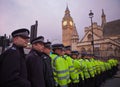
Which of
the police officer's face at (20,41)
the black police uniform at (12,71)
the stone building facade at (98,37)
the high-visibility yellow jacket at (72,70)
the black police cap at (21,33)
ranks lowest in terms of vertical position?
the high-visibility yellow jacket at (72,70)

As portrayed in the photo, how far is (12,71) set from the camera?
2.58 m

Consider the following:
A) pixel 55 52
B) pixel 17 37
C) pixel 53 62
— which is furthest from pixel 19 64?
pixel 55 52

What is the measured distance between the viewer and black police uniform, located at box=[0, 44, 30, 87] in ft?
8.32

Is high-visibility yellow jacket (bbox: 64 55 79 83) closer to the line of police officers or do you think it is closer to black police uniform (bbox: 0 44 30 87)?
the line of police officers

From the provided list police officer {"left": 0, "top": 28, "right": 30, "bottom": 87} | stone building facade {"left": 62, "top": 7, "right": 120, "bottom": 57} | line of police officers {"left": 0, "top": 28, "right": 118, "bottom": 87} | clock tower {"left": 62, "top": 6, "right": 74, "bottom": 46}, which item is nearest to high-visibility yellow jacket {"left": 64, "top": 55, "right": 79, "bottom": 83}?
line of police officers {"left": 0, "top": 28, "right": 118, "bottom": 87}

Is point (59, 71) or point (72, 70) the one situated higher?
point (59, 71)

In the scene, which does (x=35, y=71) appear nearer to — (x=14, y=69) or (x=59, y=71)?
(x=14, y=69)

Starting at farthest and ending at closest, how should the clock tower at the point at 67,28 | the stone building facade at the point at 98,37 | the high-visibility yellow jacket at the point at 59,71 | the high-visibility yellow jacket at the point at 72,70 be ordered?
the clock tower at the point at 67,28 → the stone building facade at the point at 98,37 → the high-visibility yellow jacket at the point at 72,70 → the high-visibility yellow jacket at the point at 59,71

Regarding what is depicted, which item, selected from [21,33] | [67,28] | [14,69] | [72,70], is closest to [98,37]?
[67,28]

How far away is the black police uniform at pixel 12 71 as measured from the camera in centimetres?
254

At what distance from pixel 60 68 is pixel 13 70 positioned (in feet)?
7.74

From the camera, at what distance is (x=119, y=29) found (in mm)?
66688

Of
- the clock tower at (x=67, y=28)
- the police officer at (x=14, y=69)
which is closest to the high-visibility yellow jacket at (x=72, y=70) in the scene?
the police officer at (x=14, y=69)

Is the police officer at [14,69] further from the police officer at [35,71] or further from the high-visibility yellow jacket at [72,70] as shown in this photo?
the high-visibility yellow jacket at [72,70]
